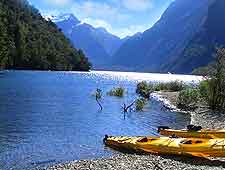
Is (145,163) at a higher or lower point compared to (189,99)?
lower

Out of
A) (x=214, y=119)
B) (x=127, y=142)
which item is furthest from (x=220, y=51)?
(x=127, y=142)

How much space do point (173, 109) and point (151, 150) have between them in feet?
113

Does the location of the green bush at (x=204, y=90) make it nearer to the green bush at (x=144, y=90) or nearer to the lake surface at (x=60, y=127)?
the lake surface at (x=60, y=127)

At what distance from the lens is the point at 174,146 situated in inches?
1180

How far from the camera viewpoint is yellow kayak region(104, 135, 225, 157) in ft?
92.5

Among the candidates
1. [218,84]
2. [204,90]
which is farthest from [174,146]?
[204,90]

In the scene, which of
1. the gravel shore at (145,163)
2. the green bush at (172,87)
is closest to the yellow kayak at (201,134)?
the gravel shore at (145,163)

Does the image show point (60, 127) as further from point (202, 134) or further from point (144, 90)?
point (144, 90)

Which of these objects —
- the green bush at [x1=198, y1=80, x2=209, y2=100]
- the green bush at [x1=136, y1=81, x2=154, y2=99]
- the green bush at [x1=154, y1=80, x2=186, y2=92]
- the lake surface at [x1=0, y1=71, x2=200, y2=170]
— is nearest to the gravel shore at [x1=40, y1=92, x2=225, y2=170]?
the lake surface at [x1=0, y1=71, x2=200, y2=170]

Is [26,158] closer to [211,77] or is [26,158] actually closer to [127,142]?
[127,142]

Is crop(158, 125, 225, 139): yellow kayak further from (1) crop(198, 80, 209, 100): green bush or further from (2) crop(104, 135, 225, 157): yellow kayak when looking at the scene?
(1) crop(198, 80, 209, 100): green bush

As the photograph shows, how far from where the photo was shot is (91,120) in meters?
51.3

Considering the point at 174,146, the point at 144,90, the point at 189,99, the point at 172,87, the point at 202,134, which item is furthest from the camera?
the point at 172,87

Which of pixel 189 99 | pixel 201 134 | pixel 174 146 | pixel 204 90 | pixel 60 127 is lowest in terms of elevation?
pixel 60 127
